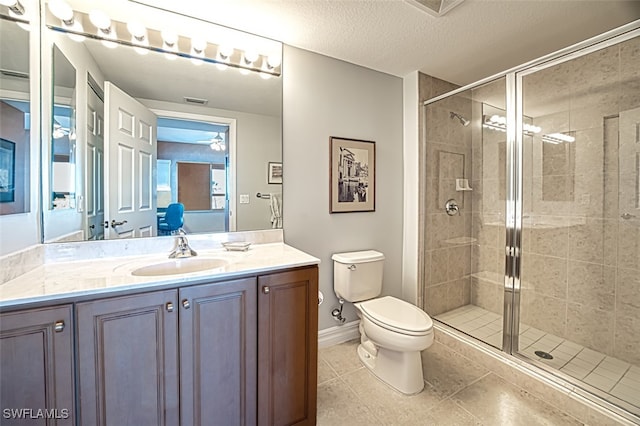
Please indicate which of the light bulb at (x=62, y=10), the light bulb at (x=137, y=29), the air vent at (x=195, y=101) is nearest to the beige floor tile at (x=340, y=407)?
the air vent at (x=195, y=101)

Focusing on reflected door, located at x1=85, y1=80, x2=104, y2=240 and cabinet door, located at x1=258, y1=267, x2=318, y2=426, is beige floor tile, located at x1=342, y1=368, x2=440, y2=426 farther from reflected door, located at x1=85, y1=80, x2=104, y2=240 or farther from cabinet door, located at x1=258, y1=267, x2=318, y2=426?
reflected door, located at x1=85, y1=80, x2=104, y2=240

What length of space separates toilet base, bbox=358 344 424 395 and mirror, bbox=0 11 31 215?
206 cm

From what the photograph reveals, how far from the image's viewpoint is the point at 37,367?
0.92m

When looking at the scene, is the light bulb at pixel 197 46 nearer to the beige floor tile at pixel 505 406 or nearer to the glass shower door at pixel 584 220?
the glass shower door at pixel 584 220

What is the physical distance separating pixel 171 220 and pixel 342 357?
1547 millimetres

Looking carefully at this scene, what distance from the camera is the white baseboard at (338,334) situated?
219cm

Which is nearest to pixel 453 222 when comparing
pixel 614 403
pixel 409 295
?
pixel 409 295

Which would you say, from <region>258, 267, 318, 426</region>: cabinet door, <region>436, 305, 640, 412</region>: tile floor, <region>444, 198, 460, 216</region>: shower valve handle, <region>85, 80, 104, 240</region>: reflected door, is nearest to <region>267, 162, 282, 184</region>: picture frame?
<region>258, 267, 318, 426</region>: cabinet door

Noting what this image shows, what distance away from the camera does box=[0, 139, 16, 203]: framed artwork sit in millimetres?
1092

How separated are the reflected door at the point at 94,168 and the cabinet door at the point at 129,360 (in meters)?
0.70

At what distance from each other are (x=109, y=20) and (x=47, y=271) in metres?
1.37

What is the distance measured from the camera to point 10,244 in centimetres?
114

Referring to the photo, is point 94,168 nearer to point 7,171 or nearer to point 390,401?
point 7,171

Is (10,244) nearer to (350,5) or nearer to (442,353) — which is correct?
(350,5)
